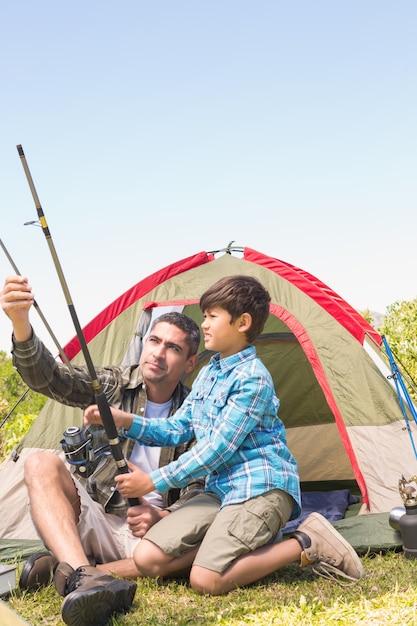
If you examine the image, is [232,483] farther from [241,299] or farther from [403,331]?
[403,331]

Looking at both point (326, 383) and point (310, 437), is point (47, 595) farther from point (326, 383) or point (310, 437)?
point (310, 437)

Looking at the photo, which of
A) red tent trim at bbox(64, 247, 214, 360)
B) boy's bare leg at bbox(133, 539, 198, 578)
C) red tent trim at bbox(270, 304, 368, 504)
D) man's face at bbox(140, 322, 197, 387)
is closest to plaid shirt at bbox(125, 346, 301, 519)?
boy's bare leg at bbox(133, 539, 198, 578)

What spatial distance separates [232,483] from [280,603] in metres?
0.48

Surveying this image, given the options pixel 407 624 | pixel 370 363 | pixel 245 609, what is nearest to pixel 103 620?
pixel 245 609

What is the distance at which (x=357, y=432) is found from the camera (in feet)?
12.7

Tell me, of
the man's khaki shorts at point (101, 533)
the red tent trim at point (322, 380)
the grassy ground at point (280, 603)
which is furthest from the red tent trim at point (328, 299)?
the man's khaki shorts at point (101, 533)

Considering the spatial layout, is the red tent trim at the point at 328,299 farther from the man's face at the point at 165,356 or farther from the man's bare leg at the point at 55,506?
the man's bare leg at the point at 55,506

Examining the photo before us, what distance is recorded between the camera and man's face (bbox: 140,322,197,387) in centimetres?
351

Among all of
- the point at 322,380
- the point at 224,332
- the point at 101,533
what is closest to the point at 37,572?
the point at 101,533

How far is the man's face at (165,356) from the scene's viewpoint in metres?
3.51

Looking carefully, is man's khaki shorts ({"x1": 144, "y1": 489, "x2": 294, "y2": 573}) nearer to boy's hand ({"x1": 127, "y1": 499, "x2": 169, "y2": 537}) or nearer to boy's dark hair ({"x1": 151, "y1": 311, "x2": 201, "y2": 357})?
boy's hand ({"x1": 127, "y1": 499, "x2": 169, "y2": 537})

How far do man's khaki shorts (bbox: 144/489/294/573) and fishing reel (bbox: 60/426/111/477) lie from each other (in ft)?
1.46

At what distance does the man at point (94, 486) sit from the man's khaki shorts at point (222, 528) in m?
0.15

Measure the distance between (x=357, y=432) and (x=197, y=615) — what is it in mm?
1544
